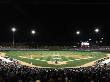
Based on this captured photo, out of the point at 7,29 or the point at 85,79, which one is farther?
the point at 7,29

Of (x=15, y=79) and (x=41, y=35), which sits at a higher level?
(x=41, y=35)

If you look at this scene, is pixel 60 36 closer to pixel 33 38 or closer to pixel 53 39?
pixel 53 39

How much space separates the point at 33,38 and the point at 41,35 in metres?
5.11

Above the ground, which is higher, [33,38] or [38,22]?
[38,22]

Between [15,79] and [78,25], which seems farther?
[78,25]

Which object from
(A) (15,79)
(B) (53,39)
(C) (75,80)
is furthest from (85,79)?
(B) (53,39)

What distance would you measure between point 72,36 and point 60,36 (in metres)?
6.50

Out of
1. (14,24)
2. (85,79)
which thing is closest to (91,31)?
(14,24)

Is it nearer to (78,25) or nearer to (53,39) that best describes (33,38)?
(53,39)

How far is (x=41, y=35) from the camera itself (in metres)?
132

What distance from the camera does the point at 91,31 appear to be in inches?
5153

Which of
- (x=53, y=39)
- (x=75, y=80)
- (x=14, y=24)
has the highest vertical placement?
(x=14, y=24)

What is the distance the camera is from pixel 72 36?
131m

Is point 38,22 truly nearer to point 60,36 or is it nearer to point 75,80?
point 60,36
